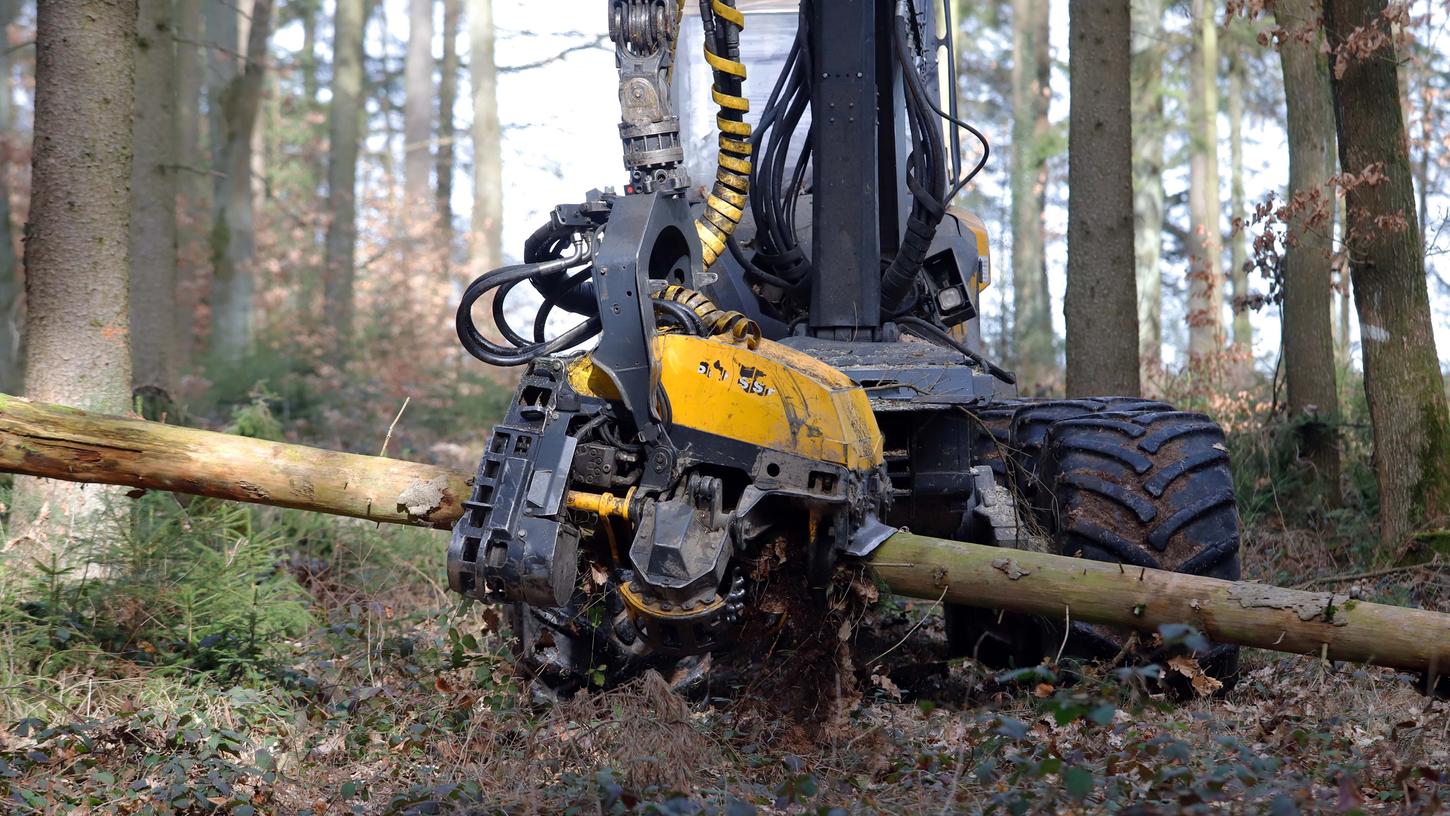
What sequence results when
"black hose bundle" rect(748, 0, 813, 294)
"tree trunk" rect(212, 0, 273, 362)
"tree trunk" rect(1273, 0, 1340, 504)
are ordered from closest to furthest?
1. "black hose bundle" rect(748, 0, 813, 294)
2. "tree trunk" rect(1273, 0, 1340, 504)
3. "tree trunk" rect(212, 0, 273, 362)

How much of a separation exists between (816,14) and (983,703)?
322cm

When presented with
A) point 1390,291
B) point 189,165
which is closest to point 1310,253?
point 1390,291

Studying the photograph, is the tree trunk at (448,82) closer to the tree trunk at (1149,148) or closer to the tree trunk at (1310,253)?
the tree trunk at (1149,148)

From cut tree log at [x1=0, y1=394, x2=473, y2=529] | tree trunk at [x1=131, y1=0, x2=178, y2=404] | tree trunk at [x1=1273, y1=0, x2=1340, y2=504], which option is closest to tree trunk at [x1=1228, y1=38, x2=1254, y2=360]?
tree trunk at [x1=1273, y1=0, x2=1340, y2=504]

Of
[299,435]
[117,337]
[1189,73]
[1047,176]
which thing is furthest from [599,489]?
[1047,176]

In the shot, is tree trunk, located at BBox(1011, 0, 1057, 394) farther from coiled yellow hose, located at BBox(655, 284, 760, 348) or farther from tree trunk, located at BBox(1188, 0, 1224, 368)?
coiled yellow hose, located at BBox(655, 284, 760, 348)

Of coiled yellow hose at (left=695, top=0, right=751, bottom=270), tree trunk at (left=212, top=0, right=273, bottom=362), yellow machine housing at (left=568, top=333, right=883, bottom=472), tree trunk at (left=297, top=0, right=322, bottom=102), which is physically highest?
tree trunk at (left=297, top=0, right=322, bottom=102)

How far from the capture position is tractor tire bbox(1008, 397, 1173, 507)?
6.51 metres

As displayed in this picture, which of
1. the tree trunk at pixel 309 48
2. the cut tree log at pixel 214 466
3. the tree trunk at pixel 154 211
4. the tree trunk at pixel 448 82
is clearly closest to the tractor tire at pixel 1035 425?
the cut tree log at pixel 214 466

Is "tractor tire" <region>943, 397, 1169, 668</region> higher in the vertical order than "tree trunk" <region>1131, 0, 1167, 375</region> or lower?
lower

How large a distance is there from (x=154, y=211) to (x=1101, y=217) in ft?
24.2

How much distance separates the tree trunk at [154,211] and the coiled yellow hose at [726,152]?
5.88 m

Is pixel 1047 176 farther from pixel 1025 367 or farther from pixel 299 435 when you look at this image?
pixel 299 435

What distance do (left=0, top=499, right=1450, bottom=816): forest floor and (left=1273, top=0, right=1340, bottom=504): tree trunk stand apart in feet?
9.43
